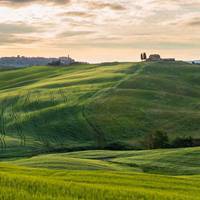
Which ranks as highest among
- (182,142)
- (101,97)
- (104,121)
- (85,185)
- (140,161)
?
(85,185)

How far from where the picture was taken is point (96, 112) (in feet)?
424

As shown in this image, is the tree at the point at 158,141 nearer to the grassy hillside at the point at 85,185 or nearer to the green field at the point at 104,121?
the green field at the point at 104,121

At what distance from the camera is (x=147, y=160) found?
75.1 metres

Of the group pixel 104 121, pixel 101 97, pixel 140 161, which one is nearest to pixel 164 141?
pixel 104 121

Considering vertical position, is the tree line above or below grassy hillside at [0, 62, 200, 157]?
below

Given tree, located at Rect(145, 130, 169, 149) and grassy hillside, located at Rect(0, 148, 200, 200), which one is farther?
tree, located at Rect(145, 130, 169, 149)

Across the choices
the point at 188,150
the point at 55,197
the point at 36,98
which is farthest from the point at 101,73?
the point at 55,197

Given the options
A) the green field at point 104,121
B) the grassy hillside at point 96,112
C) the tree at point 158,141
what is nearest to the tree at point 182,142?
the tree at point 158,141

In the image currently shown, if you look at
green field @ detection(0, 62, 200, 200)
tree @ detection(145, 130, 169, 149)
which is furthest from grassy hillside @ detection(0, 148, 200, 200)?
tree @ detection(145, 130, 169, 149)

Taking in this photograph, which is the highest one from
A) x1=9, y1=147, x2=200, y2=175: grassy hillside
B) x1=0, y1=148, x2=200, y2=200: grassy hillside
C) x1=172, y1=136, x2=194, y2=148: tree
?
x1=0, y1=148, x2=200, y2=200: grassy hillside

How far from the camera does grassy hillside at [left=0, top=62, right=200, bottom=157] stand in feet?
360

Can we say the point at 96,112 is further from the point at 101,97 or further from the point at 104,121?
the point at 101,97

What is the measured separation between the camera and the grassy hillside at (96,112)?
110 m

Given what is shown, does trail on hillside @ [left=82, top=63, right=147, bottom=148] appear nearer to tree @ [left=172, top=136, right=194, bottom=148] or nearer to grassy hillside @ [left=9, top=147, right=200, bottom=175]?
tree @ [left=172, top=136, right=194, bottom=148]
